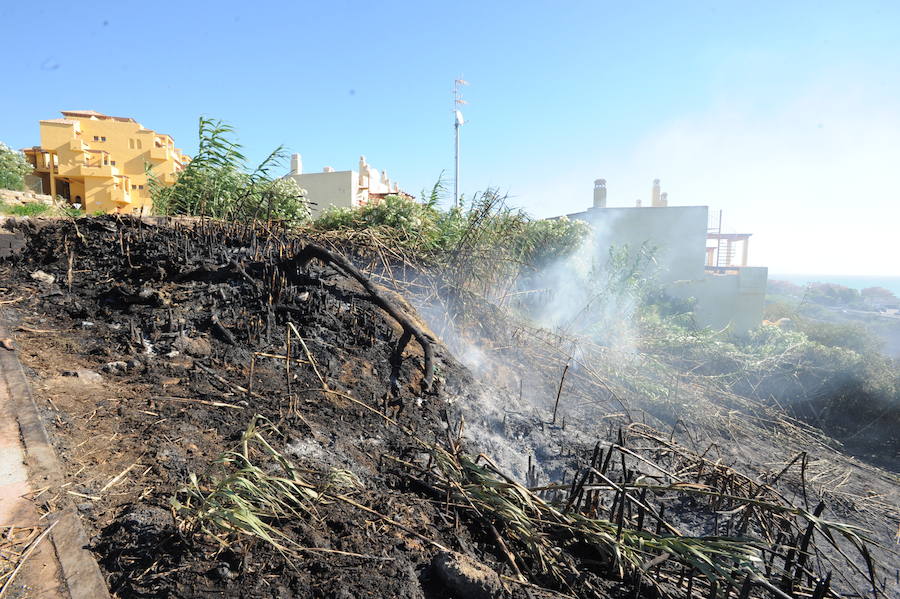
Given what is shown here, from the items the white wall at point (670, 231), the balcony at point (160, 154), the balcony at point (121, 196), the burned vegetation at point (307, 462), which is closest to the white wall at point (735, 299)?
the white wall at point (670, 231)

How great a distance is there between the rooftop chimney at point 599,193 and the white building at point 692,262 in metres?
3.70

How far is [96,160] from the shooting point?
31609 mm

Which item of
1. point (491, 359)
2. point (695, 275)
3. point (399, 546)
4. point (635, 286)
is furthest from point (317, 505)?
point (695, 275)

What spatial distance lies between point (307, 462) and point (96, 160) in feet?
131

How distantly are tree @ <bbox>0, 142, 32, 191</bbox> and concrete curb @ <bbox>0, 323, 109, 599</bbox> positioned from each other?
3265cm

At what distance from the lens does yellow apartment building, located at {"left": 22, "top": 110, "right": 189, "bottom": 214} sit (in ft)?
102

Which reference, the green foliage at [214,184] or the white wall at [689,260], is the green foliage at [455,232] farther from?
the white wall at [689,260]

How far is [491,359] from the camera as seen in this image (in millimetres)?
A: 4684

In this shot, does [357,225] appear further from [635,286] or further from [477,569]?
[477,569]

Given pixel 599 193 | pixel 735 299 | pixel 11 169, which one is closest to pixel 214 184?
pixel 735 299

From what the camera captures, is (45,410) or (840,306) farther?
(840,306)

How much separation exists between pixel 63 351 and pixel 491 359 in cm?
344

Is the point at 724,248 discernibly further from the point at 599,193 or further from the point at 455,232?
the point at 455,232

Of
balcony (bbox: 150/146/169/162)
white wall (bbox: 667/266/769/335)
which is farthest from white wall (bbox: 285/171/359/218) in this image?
balcony (bbox: 150/146/169/162)
